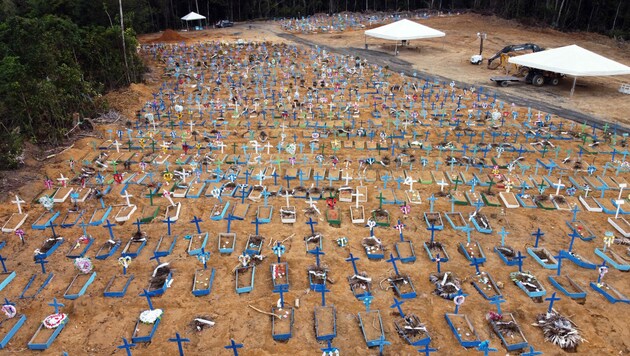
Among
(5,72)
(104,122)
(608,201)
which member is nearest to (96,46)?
(104,122)

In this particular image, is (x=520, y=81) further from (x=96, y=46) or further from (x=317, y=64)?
(x=96, y=46)

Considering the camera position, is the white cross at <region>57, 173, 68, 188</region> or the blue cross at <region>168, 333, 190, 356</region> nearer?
the blue cross at <region>168, 333, 190, 356</region>

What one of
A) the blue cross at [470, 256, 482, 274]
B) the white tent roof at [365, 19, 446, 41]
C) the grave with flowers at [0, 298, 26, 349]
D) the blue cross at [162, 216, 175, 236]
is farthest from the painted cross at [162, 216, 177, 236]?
the white tent roof at [365, 19, 446, 41]

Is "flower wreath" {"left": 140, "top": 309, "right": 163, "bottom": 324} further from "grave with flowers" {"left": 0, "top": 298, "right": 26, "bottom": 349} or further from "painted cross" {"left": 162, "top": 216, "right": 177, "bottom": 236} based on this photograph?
"painted cross" {"left": 162, "top": 216, "right": 177, "bottom": 236}

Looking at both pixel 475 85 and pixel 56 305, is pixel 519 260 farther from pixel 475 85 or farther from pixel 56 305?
pixel 475 85

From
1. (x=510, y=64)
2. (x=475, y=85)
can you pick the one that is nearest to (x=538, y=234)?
(x=475, y=85)

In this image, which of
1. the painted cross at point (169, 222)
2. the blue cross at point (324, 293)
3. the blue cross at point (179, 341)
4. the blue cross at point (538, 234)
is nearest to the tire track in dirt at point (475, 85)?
the blue cross at point (538, 234)
